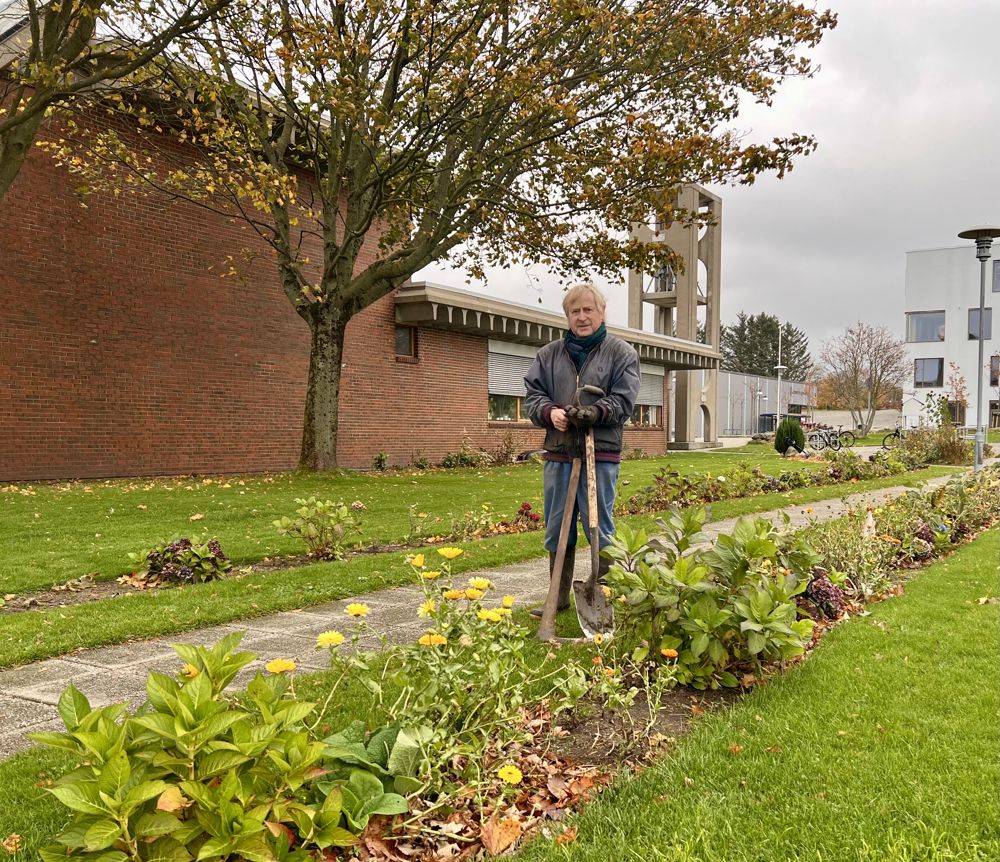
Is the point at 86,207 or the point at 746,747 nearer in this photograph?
the point at 746,747

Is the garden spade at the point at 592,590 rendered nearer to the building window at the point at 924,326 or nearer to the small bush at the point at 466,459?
the small bush at the point at 466,459

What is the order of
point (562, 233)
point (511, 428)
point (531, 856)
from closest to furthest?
point (531, 856), point (562, 233), point (511, 428)

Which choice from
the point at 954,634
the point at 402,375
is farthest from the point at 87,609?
the point at 402,375

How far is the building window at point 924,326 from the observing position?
49.1 metres

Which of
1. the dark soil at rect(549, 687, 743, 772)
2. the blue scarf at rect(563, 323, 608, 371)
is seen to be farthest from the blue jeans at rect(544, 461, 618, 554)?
the dark soil at rect(549, 687, 743, 772)

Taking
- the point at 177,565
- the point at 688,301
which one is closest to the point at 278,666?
the point at 177,565

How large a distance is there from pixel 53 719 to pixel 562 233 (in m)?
11.6

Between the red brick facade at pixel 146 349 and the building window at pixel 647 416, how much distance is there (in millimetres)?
12622

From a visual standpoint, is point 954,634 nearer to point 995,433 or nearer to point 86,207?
point 86,207

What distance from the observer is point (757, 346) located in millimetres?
91250

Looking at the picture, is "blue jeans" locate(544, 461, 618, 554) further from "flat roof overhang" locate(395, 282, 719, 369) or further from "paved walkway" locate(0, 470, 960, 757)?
"flat roof overhang" locate(395, 282, 719, 369)

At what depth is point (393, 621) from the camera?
4641 mm

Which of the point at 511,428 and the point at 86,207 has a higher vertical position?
the point at 86,207

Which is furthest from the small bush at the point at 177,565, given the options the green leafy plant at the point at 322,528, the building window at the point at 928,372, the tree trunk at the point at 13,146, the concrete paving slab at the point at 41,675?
the building window at the point at 928,372
